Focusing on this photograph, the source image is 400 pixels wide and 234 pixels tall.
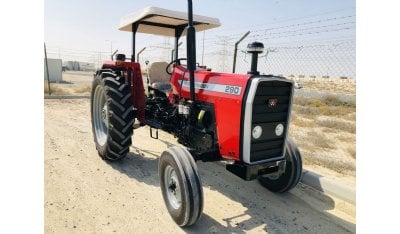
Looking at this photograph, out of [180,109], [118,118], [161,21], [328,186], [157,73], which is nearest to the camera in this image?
[180,109]

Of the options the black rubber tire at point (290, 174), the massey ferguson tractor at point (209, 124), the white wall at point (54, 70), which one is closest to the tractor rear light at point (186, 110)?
the massey ferguson tractor at point (209, 124)

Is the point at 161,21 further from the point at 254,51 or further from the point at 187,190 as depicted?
the point at 187,190

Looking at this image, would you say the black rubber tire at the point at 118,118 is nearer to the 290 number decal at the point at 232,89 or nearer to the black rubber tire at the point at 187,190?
the black rubber tire at the point at 187,190

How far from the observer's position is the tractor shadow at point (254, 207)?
126 inches

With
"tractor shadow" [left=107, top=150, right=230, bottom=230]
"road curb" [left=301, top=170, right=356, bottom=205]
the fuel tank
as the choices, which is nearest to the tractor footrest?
the fuel tank

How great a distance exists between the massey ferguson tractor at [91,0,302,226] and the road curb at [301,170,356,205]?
0.53 meters

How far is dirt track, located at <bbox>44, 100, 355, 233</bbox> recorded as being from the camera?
3.12 meters

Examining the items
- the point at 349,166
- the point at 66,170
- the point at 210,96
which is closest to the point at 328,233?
the point at 210,96

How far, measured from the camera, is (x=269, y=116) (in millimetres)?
3225

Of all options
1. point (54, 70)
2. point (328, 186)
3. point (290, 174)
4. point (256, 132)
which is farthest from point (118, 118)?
point (54, 70)

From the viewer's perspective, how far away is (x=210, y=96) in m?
3.48

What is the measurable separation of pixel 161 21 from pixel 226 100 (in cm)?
229

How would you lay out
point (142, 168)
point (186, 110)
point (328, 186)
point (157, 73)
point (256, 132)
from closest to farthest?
point (256, 132), point (186, 110), point (328, 186), point (142, 168), point (157, 73)

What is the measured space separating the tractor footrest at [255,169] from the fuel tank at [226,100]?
0.37ft
